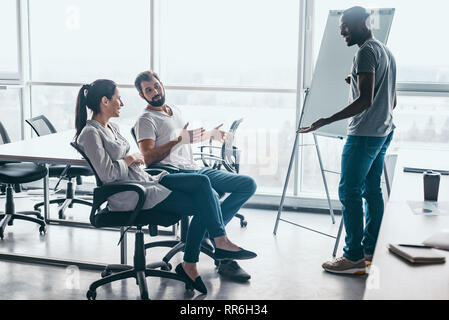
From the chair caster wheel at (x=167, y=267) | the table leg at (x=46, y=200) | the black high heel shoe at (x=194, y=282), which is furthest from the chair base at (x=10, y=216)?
the black high heel shoe at (x=194, y=282)

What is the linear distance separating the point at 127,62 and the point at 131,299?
10.0ft

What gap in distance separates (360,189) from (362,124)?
40cm

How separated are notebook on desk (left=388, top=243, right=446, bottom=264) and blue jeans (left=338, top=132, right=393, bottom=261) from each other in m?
1.65

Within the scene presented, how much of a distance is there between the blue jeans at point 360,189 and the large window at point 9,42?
3.91 meters

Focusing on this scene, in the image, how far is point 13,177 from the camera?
165 inches

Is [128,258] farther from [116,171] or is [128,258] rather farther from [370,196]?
[370,196]

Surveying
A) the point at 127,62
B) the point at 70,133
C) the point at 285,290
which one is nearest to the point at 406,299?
the point at 285,290

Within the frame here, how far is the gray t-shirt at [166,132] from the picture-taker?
3.41 m

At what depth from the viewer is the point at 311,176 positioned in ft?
17.4

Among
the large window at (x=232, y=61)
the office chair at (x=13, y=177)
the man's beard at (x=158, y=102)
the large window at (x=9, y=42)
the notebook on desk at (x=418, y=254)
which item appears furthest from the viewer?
the large window at (x=9, y=42)

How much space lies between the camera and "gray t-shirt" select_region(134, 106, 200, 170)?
11.2ft

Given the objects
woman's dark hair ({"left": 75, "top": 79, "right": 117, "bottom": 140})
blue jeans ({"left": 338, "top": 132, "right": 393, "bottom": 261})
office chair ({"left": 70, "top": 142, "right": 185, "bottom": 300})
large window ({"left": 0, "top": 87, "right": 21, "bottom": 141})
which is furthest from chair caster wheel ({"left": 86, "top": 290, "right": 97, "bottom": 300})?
large window ({"left": 0, "top": 87, "right": 21, "bottom": 141})

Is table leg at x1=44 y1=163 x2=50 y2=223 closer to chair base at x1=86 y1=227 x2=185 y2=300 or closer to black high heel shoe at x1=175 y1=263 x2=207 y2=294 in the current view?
chair base at x1=86 y1=227 x2=185 y2=300

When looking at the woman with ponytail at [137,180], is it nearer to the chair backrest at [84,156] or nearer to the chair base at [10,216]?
the chair backrest at [84,156]
